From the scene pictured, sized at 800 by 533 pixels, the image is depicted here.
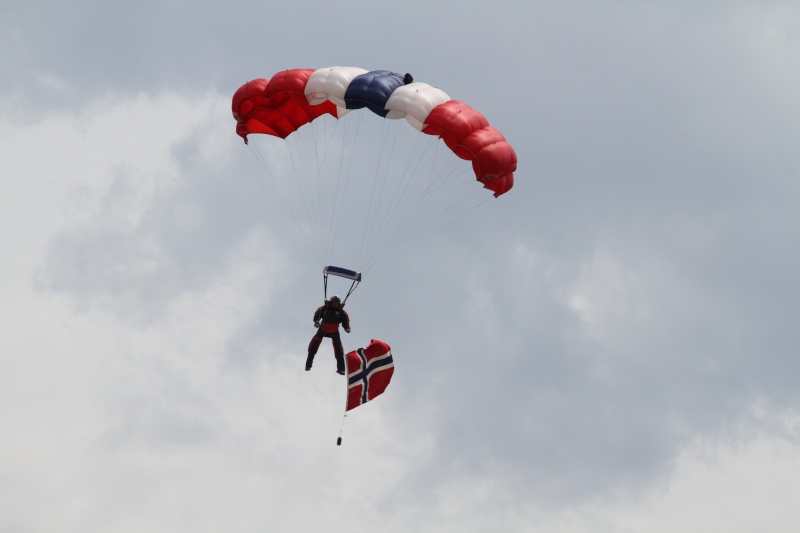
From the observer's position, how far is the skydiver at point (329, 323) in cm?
3838

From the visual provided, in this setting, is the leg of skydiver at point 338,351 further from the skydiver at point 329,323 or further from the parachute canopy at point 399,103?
the parachute canopy at point 399,103

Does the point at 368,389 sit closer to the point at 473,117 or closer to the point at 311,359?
the point at 311,359

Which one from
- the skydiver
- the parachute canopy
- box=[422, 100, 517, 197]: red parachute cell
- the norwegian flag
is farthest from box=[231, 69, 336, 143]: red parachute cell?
the norwegian flag

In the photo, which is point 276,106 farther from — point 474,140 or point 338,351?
point 338,351

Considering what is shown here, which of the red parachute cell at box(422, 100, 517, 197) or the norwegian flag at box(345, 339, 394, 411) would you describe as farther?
the norwegian flag at box(345, 339, 394, 411)

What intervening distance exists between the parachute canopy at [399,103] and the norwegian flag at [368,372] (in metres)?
5.43

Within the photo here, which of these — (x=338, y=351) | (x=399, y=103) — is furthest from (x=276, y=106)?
(x=338, y=351)

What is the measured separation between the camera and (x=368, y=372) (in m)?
40.6

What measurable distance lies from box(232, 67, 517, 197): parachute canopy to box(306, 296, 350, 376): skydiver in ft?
16.2

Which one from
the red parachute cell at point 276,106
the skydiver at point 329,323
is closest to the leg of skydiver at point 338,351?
the skydiver at point 329,323

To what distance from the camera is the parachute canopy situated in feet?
126

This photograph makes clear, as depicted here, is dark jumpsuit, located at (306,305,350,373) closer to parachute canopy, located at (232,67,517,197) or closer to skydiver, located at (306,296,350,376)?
skydiver, located at (306,296,350,376)

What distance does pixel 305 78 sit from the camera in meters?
40.2

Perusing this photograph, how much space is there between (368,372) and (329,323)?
2.77 meters
